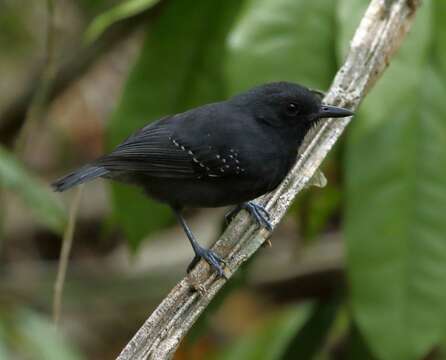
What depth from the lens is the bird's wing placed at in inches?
139

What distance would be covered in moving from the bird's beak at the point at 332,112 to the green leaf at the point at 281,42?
0.40ft

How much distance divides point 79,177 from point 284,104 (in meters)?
0.85

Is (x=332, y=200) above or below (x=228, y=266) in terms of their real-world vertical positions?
below

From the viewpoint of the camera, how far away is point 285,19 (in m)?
3.19

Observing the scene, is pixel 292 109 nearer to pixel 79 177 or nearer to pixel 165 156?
pixel 165 156

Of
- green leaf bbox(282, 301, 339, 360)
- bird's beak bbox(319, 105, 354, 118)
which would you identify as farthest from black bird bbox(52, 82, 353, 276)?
green leaf bbox(282, 301, 339, 360)

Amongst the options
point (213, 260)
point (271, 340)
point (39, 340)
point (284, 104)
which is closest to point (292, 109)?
point (284, 104)

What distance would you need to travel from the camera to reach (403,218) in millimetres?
3227

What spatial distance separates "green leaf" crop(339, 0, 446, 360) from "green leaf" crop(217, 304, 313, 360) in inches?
32.7

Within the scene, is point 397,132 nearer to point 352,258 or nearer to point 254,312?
point 352,258

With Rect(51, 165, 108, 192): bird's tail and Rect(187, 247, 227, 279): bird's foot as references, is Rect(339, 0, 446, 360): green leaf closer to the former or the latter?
Rect(187, 247, 227, 279): bird's foot

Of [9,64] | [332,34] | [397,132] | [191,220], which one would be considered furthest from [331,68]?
[9,64]

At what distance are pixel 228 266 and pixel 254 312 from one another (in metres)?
3.92

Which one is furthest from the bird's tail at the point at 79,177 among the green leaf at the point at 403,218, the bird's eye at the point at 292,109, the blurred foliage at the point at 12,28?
the blurred foliage at the point at 12,28
